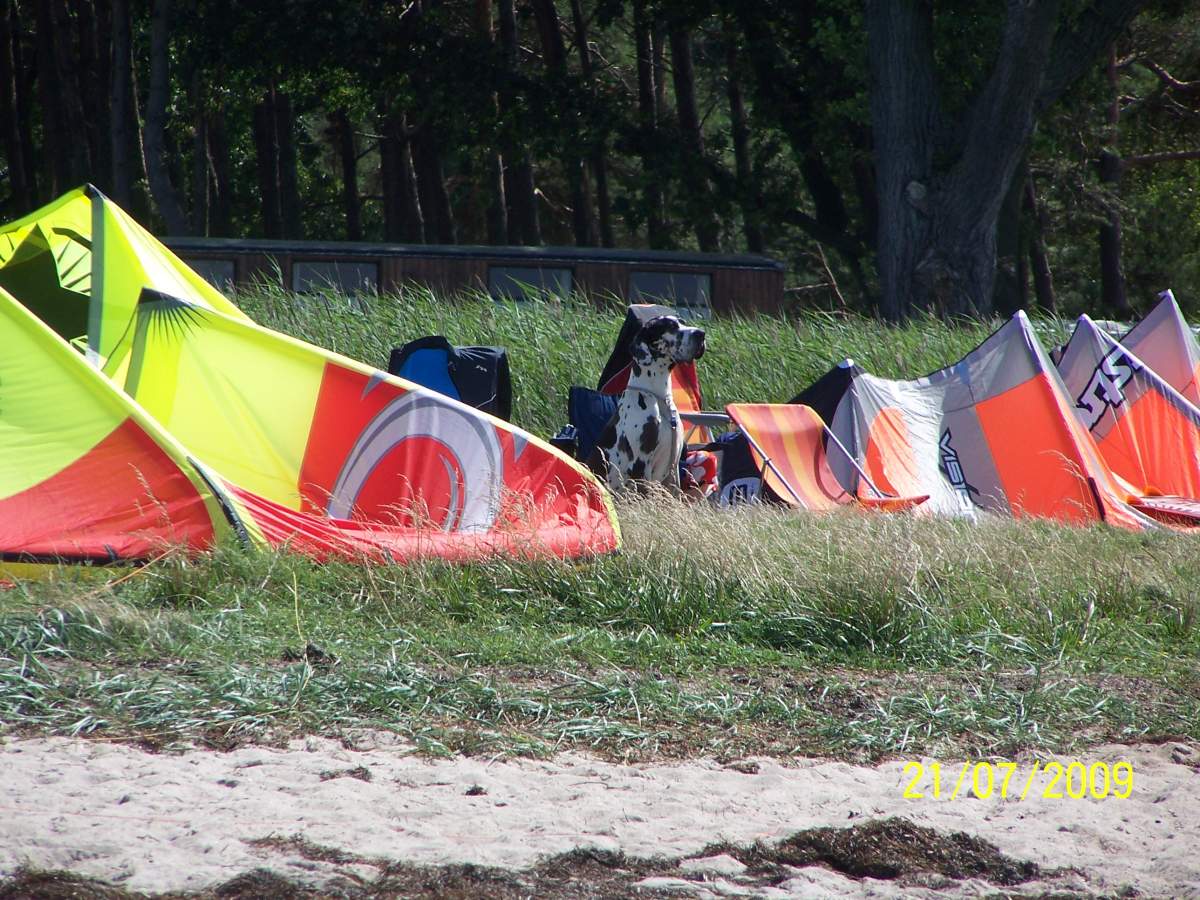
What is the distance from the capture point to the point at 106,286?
761cm

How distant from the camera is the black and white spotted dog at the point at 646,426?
7.20 metres

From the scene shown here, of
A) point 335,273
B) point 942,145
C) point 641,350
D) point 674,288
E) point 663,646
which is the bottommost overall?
point 663,646

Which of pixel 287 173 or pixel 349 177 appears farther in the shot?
pixel 349 177

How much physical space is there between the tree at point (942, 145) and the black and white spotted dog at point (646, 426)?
8471 mm

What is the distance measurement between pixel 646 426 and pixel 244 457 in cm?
216

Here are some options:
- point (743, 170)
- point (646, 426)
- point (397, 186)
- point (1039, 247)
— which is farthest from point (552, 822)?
point (1039, 247)

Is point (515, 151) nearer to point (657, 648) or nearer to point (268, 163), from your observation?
point (268, 163)

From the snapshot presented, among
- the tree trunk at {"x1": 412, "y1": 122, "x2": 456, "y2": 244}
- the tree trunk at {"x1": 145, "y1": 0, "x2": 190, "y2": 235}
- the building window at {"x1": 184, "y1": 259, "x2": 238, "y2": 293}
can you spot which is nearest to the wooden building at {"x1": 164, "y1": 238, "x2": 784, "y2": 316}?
the building window at {"x1": 184, "y1": 259, "x2": 238, "y2": 293}

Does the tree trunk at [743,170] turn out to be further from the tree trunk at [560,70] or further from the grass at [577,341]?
the grass at [577,341]

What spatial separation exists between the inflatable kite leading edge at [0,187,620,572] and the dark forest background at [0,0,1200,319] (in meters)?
9.02

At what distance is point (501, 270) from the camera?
15.6m

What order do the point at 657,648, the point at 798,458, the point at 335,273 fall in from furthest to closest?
1. the point at 335,273
2. the point at 798,458
3. the point at 657,648

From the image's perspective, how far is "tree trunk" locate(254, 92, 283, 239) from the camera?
26.3 m

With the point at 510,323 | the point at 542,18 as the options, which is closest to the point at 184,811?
the point at 510,323
